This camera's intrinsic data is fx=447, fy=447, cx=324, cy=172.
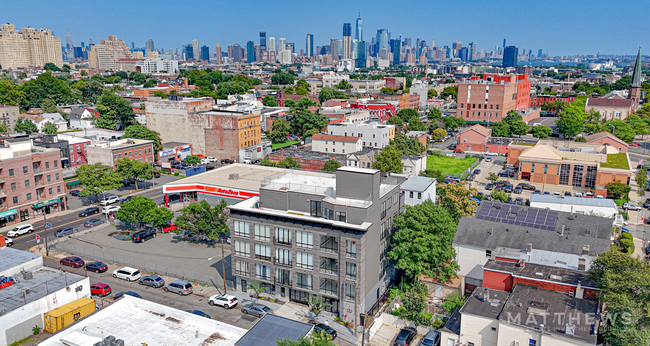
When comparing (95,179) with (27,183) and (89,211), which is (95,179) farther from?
(27,183)

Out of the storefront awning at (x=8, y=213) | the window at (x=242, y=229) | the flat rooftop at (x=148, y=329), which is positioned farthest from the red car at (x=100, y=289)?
the storefront awning at (x=8, y=213)

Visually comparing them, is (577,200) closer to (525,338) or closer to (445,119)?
(525,338)

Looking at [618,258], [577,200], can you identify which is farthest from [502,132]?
[618,258]

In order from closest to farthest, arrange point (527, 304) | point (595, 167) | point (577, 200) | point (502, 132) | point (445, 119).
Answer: point (527, 304)
point (577, 200)
point (595, 167)
point (502, 132)
point (445, 119)

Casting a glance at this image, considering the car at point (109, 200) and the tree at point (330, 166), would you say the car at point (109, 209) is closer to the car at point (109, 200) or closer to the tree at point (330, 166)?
the car at point (109, 200)

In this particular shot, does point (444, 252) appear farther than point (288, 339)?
Yes

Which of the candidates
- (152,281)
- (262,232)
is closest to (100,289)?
(152,281)
